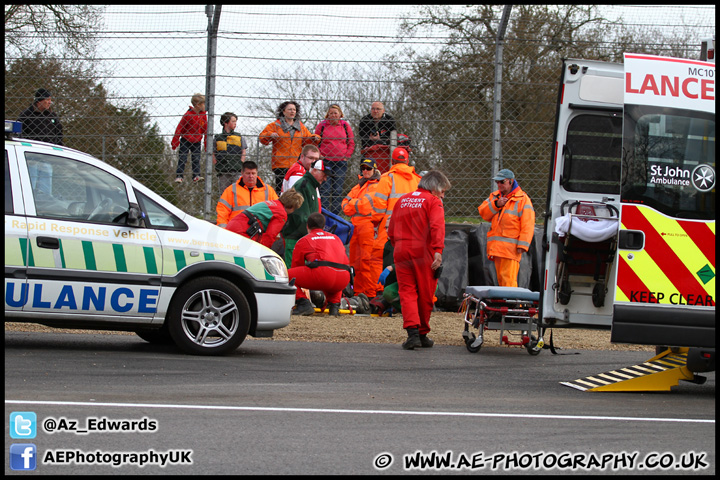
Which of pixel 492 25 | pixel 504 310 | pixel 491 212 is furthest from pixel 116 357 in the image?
pixel 492 25

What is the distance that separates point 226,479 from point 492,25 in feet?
44.1

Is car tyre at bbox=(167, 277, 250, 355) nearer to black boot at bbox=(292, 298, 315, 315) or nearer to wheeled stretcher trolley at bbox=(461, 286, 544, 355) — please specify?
wheeled stretcher trolley at bbox=(461, 286, 544, 355)

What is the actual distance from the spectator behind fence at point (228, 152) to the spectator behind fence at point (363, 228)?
1.69 meters

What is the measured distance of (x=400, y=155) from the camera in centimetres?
1357

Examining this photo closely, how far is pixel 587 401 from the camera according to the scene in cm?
747

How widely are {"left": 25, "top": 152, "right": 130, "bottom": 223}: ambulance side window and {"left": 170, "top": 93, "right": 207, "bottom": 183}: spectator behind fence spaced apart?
4.54 metres

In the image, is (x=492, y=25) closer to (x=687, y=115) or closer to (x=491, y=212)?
(x=491, y=212)

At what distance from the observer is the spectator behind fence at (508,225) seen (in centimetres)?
A: 1266

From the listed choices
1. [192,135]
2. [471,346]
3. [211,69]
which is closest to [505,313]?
[471,346]

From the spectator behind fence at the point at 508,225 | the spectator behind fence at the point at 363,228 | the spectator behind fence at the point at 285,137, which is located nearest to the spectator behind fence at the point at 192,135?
the spectator behind fence at the point at 285,137

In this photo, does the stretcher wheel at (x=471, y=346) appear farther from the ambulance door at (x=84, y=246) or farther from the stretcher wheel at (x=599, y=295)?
the ambulance door at (x=84, y=246)

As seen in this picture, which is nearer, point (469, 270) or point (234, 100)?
point (234, 100)

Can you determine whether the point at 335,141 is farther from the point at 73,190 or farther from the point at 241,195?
the point at 73,190

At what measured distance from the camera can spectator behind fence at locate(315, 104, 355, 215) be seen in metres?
14.1
